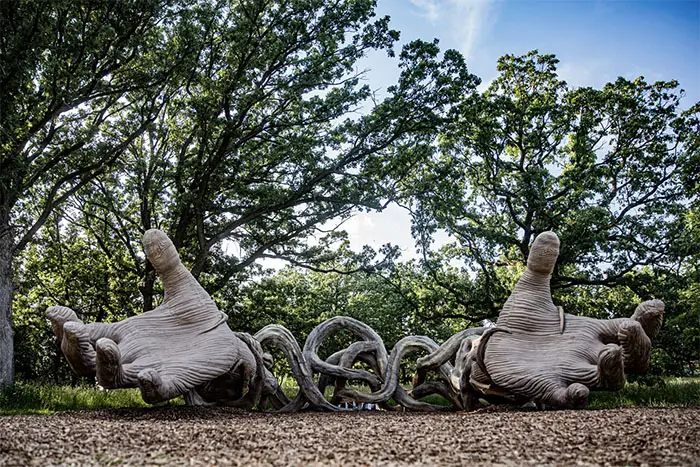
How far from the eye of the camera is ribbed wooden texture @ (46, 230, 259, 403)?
5.68 m

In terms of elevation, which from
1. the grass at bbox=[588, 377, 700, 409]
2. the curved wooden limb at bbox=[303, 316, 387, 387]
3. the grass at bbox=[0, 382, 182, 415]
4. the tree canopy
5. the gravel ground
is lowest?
the grass at bbox=[0, 382, 182, 415]

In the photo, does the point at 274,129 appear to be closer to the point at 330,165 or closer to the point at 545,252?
the point at 330,165

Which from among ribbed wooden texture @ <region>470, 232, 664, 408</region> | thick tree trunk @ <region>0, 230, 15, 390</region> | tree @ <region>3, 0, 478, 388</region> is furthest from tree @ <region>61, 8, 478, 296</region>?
ribbed wooden texture @ <region>470, 232, 664, 408</region>

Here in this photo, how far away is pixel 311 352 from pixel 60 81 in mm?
7474

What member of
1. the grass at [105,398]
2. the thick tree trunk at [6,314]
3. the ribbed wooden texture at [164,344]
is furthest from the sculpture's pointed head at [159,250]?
the thick tree trunk at [6,314]

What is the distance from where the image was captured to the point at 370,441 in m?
4.01

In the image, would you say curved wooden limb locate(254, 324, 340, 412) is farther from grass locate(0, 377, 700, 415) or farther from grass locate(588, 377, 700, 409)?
grass locate(588, 377, 700, 409)

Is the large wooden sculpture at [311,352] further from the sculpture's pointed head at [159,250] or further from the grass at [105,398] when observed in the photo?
the grass at [105,398]

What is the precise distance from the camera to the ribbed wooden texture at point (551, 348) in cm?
629

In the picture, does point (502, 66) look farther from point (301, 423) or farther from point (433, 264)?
point (301, 423)

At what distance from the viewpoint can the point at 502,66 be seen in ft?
52.0

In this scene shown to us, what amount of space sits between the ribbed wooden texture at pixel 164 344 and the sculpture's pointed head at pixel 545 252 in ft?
12.1

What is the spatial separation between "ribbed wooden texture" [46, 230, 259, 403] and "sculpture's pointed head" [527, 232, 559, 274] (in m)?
3.70

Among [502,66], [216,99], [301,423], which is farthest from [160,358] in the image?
[502,66]
